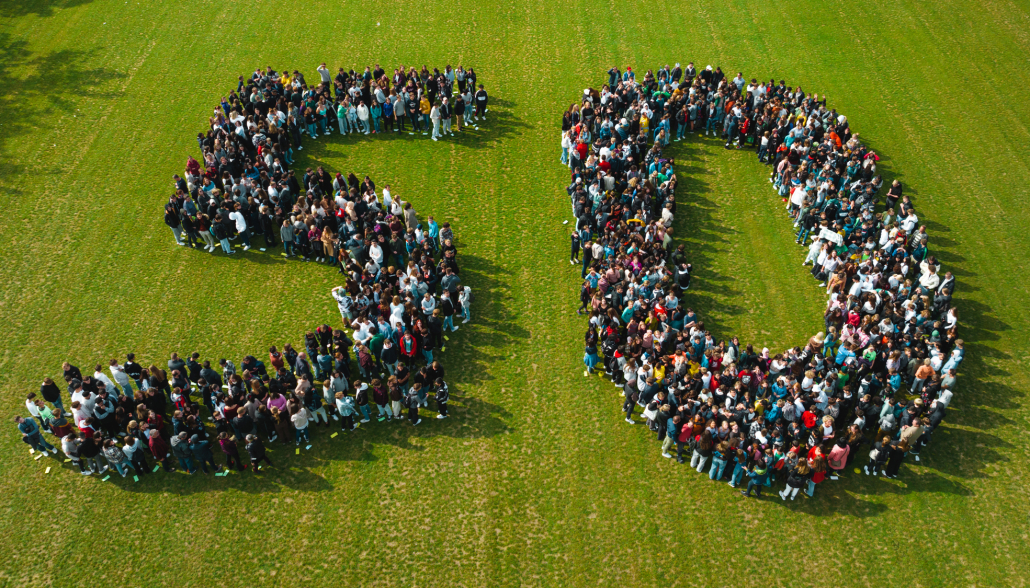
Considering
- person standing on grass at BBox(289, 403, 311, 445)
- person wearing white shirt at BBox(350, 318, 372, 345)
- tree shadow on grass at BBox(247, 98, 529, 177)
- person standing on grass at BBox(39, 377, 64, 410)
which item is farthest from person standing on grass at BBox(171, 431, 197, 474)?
tree shadow on grass at BBox(247, 98, 529, 177)

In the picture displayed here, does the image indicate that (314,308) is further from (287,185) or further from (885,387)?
(885,387)

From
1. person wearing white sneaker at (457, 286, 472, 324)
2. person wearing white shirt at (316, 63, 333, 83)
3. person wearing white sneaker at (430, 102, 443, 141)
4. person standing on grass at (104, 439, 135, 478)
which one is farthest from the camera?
person wearing white shirt at (316, 63, 333, 83)

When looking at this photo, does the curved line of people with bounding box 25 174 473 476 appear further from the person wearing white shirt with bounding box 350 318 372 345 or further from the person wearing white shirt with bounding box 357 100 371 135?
the person wearing white shirt with bounding box 357 100 371 135

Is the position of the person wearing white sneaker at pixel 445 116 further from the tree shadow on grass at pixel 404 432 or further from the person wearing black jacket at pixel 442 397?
the person wearing black jacket at pixel 442 397

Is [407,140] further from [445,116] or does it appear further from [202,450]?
[202,450]

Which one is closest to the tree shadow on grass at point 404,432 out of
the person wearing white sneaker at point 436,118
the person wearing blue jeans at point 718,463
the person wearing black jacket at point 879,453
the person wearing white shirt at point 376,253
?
the person wearing white shirt at point 376,253

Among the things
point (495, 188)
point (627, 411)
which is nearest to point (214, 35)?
point (495, 188)
